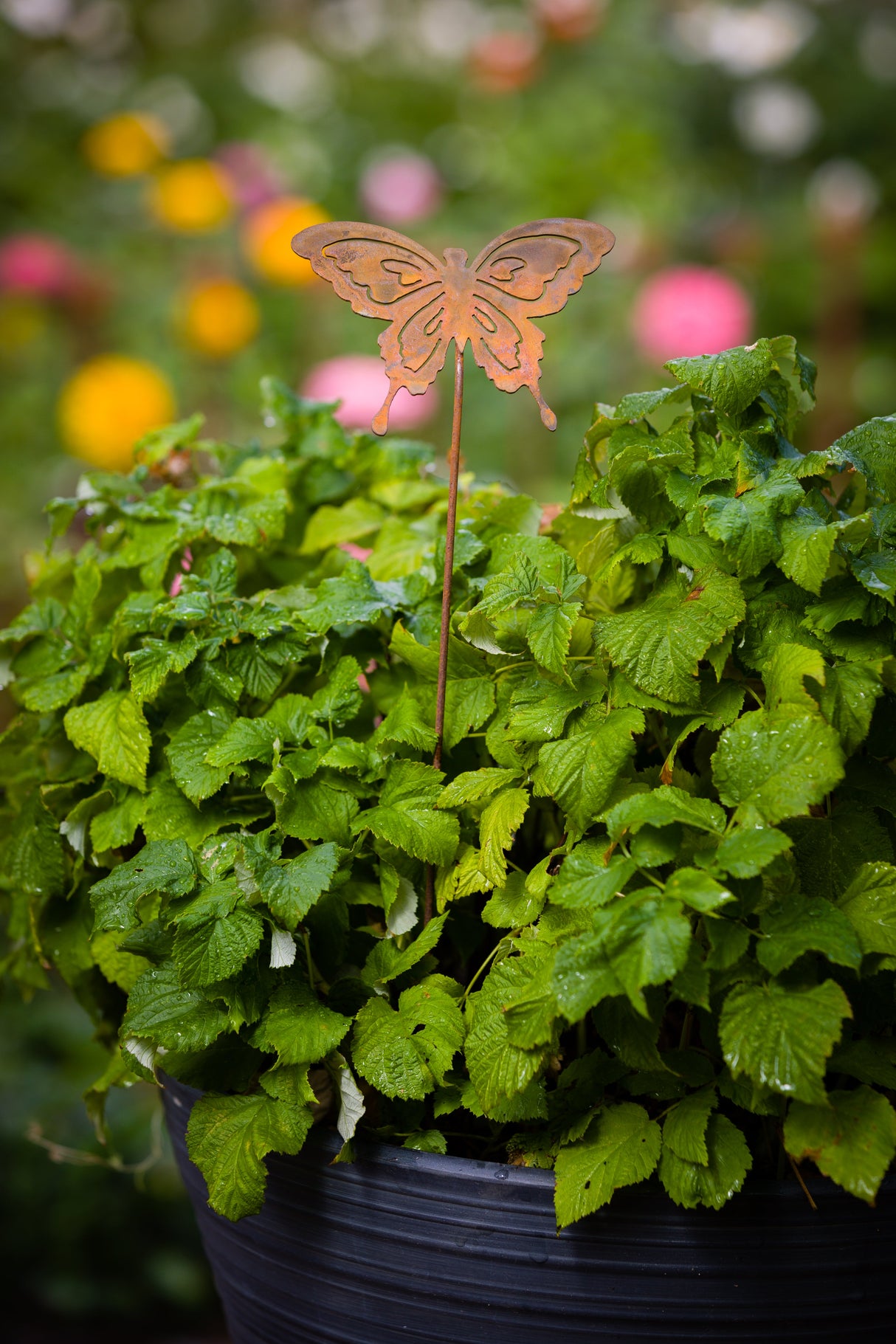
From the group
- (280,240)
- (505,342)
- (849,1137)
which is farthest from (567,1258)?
(280,240)

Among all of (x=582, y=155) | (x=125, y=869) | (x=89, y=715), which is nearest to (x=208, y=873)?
(x=125, y=869)

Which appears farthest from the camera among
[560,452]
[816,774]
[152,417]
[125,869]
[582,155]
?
[582,155]

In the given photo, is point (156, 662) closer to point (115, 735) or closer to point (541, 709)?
point (115, 735)

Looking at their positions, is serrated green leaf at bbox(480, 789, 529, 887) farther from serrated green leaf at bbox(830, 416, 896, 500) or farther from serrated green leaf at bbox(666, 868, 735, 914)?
serrated green leaf at bbox(830, 416, 896, 500)

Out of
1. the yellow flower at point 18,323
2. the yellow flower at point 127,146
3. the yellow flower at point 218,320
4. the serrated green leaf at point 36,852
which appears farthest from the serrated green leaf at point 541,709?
the yellow flower at point 127,146

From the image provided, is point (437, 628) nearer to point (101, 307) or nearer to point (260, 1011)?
point (260, 1011)

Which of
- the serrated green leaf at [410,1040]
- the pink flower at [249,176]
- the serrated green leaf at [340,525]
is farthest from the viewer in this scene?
the pink flower at [249,176]

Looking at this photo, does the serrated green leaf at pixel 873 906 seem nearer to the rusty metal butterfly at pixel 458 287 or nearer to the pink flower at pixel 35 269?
the rusty metal butterfly at pixel 458 287
